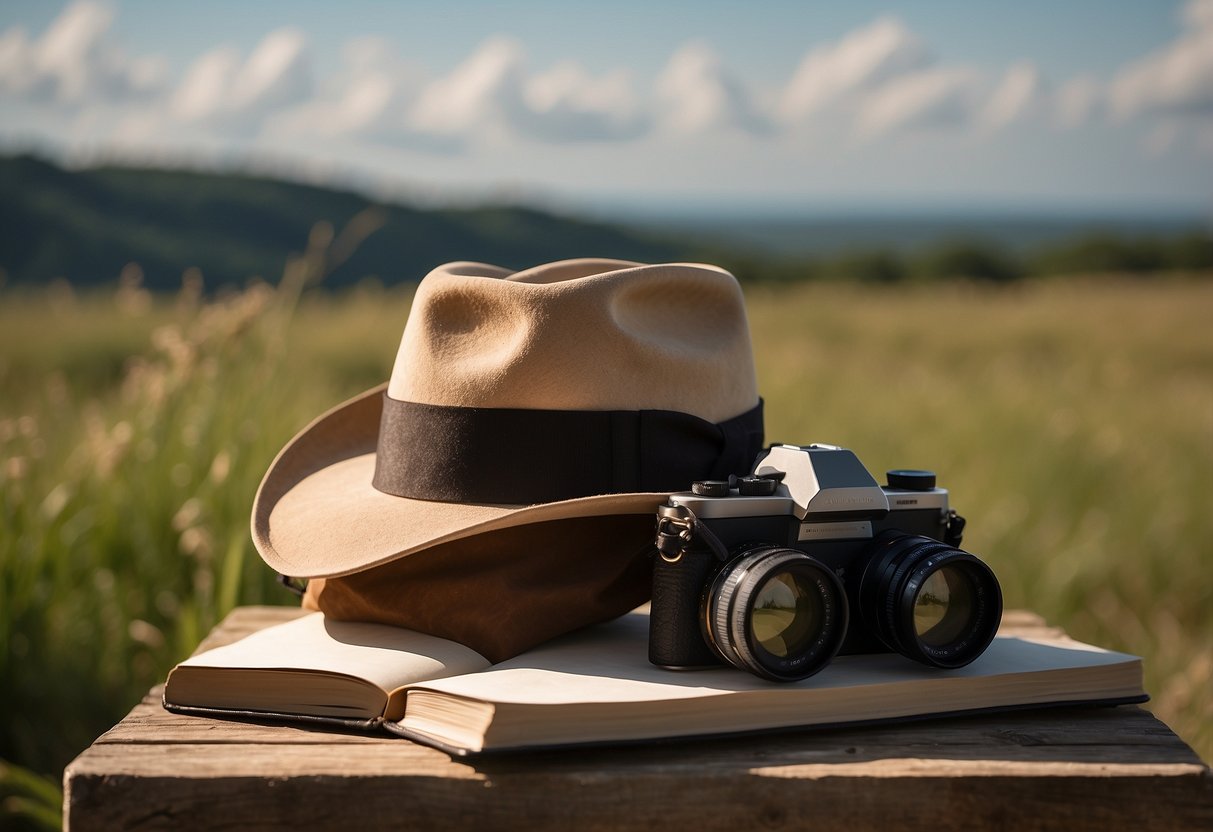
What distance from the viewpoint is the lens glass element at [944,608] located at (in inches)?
59.7

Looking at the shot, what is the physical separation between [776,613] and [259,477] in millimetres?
2161

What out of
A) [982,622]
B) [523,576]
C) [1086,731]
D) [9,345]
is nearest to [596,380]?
[523,576]

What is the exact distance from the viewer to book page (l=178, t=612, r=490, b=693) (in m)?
1.51

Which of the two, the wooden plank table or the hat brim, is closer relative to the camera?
the wooden plank table

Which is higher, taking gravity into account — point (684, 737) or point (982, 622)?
point (982, 622)

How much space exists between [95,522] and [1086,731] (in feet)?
9.19

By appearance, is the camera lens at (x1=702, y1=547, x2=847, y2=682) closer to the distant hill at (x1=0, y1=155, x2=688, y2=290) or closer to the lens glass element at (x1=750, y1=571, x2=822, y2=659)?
the lens glass element at (x1=750, y1=571, x2=822, y2=659)

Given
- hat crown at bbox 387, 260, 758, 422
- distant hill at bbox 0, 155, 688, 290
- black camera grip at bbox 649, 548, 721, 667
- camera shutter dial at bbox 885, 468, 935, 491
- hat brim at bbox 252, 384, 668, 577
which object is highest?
distant hill at bbox 0, 155, 688, 290

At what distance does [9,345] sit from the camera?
971cm

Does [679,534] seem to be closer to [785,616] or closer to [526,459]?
[785,616]

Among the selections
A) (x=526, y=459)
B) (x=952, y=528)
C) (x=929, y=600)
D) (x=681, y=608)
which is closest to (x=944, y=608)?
(x=929, y=600)

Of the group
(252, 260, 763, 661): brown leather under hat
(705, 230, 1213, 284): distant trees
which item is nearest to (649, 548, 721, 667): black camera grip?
(252, 260, 763, 661): brown leather under hat

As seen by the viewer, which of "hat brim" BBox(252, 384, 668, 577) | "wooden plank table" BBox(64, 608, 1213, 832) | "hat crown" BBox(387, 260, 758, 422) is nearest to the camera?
"wooden plank table" BBox(64, 608, 1213, 832)

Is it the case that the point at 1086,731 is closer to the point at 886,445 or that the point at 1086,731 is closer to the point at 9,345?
the point at 886,445
